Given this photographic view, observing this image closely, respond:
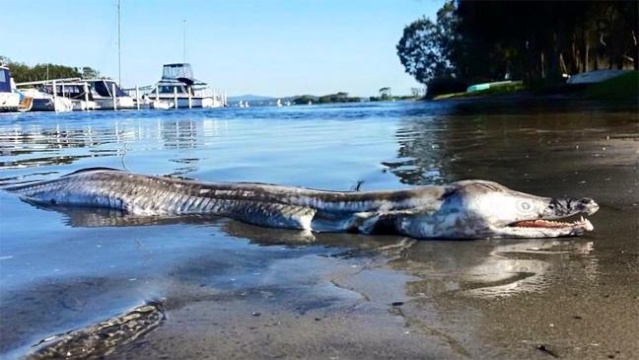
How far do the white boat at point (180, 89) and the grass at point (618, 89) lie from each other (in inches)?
2230

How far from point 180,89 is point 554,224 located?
270 ft

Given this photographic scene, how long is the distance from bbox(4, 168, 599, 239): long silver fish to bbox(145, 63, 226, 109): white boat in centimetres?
7692

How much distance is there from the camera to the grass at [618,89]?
95.5ft

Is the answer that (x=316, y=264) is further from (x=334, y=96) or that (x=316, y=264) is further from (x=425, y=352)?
(x=334, y=96)

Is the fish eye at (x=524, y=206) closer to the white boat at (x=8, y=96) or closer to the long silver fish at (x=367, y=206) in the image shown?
the long silver fish at (x=367, y=206)

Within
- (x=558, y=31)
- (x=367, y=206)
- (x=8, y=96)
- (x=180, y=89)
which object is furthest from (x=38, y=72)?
(x=367, y=206)

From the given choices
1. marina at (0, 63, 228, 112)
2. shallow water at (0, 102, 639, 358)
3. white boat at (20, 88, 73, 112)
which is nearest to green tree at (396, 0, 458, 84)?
marina at (0, 63, 228, 112)

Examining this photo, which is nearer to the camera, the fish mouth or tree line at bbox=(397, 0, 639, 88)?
the fish mouth

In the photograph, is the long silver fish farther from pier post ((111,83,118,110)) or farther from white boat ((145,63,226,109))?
white boat ((145,63,226,109))

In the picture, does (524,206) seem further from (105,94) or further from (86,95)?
(105,94)

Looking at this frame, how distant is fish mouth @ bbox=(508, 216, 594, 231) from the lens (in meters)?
4.59

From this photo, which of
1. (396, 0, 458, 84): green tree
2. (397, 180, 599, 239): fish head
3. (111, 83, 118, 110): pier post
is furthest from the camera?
(396, 0, 458, 84): green tree

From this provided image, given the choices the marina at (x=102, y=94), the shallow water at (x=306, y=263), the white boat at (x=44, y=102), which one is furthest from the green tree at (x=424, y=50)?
the shallow water at (x=306, y=263)

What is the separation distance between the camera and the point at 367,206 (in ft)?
16.2
